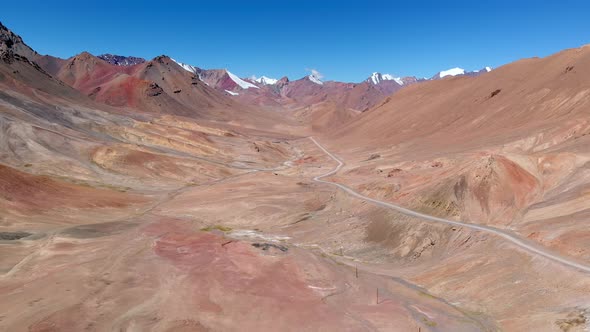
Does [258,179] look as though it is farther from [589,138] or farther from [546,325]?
[546,325]

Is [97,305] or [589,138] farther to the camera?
[589,138]

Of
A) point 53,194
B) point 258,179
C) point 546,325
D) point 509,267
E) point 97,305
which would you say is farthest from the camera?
point 258,179

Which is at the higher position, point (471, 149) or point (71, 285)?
point (471, 149)

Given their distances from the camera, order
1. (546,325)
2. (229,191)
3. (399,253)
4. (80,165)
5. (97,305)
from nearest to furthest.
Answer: (546,325) → (97,305) → (399,253) → (229,191) → (80,165)

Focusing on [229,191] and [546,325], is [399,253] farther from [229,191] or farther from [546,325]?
[229,191]

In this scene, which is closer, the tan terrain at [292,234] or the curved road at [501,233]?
the tan terrain at [292,234]

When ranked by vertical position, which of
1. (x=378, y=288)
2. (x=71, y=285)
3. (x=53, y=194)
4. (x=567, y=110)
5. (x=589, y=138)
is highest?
(x=567, y=110)

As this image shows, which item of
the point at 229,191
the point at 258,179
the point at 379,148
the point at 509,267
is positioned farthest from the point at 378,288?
the point at 379,148

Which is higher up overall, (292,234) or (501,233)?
(501,233)

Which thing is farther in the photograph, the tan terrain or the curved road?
the curved road

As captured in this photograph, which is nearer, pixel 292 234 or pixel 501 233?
pixel 501 233
